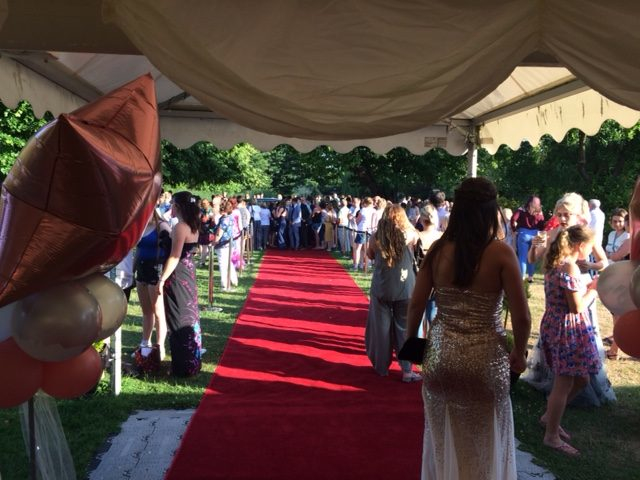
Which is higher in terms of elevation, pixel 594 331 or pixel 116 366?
pixel 594 331

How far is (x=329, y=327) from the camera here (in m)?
8.94

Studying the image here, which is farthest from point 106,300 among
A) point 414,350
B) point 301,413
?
point 301,413

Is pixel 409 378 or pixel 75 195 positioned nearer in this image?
pixel 75 195

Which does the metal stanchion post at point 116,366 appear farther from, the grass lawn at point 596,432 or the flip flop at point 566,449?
the flip flop at point 566,449

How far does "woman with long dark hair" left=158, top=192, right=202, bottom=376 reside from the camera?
603cm

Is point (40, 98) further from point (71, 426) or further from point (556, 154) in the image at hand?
point (556, 154)

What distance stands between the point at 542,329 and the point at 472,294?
2.32m

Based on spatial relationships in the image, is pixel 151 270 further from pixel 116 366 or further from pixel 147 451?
pixel 147 451

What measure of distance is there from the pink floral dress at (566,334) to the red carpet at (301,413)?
4.13ft

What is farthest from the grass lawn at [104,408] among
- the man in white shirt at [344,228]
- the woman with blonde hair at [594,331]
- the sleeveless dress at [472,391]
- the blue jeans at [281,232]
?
the blue jeans at [281,232]

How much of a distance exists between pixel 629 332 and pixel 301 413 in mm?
3339

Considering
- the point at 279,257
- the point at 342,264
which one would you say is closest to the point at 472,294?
the point at 342,264

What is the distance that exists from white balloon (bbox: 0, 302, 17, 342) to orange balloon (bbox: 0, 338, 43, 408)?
0.02 metres

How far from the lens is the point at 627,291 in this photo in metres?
2.69
